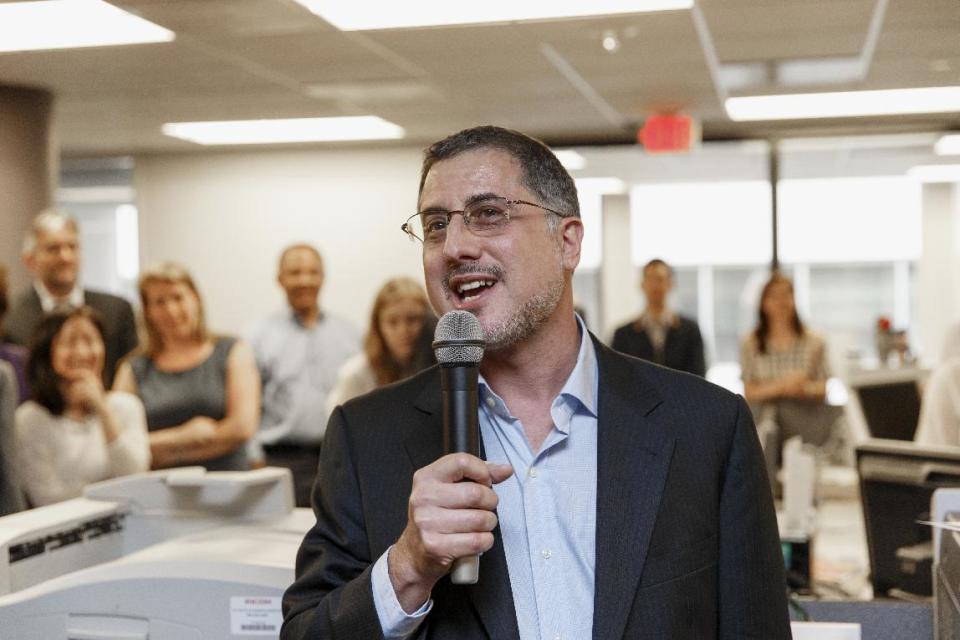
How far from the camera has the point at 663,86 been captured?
6.68 metres

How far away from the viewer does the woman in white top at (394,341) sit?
4457 mm

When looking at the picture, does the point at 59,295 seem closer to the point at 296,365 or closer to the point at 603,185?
the point at 296,365

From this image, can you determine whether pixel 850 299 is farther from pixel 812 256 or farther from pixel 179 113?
pixel 179 113

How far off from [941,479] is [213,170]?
25.0 feet

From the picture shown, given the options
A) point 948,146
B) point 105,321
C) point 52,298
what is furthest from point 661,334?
point 948,146

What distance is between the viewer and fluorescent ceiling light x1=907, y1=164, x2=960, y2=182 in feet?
39.2

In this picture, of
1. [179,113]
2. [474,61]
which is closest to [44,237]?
[474,61]

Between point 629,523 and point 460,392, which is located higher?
point 460,392

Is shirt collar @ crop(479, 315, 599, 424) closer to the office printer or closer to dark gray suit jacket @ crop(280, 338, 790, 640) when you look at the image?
dark gray suit jacket @ crop(280, 338, 790, 640)

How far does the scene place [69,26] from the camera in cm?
511

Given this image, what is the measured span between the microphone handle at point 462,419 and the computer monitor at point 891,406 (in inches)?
189

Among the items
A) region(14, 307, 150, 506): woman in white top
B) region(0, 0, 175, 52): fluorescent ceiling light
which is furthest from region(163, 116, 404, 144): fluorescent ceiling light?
region(14, 307, 150, 506): woman in white top

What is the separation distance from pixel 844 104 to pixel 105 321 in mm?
4986

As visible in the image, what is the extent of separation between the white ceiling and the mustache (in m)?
3.37
